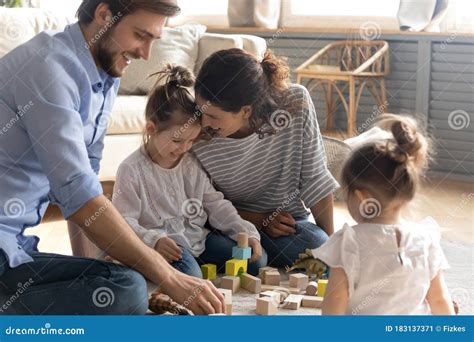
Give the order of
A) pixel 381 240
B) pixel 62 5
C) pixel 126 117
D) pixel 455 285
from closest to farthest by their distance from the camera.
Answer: pixel 381 240, pixel 455 285, pixel 126 117, pixel 62 5

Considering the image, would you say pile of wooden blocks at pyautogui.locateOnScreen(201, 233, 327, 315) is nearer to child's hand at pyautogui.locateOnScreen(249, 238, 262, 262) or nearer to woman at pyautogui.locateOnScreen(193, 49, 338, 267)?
child's hand at pyautogui.locateOnScreen(249, 238, 262, 262)

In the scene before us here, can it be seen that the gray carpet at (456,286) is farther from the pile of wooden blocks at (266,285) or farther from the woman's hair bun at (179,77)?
the woman's hair bun at (179,77)

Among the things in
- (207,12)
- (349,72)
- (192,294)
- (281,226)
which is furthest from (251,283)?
(207,12)

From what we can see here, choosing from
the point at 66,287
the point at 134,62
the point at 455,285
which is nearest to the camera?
the point at 66,287

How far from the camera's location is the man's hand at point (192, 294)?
60.4 inches

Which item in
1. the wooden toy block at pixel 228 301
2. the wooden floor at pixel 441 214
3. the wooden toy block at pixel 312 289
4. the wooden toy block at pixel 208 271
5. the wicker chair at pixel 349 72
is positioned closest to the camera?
the wooden toy block at pixel 228 301

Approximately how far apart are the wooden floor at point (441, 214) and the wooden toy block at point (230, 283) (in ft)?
1.85

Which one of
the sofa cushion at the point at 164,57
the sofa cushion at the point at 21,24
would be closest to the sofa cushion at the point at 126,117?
the sofa cushion at the point at 164,57

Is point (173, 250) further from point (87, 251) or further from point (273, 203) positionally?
point (273, 203)

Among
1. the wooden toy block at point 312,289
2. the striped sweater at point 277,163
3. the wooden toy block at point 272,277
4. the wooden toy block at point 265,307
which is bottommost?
the wooden toy block at point 272,277

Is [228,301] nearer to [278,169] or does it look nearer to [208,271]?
[208,271]

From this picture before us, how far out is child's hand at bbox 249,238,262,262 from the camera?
81.4 inches

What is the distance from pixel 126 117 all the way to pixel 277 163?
934 mm

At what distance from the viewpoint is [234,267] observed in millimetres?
2018
